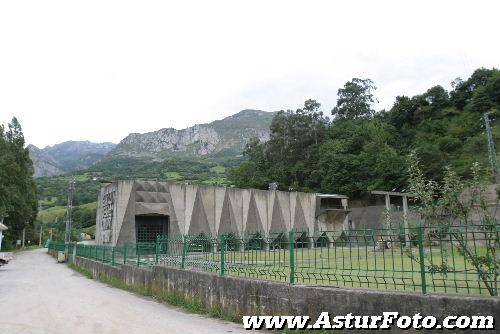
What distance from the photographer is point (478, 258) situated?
244 inches

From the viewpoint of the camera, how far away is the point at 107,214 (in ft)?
111

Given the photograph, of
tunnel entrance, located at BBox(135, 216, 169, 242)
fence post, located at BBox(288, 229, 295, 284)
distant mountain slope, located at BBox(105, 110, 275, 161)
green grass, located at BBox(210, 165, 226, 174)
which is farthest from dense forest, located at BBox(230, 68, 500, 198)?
distant mountain slope, located at BBox(105, 110, 275, 161)

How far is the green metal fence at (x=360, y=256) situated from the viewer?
6.00 meters

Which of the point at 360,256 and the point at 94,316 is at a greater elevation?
the point at 360,256

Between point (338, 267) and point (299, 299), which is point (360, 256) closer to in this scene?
point (299, 299)

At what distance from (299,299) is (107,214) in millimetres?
29095

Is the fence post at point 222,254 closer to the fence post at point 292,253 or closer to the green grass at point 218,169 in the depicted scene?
the fence post at point 292,253

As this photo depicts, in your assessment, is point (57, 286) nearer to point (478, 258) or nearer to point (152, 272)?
point (152, 272)

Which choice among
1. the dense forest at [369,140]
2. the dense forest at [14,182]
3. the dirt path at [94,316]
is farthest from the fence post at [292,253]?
the dense forest at [14,182]

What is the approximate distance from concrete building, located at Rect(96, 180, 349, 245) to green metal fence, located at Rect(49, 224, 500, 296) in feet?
58.1

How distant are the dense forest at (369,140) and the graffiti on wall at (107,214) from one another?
92.0ft

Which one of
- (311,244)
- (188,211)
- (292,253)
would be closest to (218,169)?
(188,211)

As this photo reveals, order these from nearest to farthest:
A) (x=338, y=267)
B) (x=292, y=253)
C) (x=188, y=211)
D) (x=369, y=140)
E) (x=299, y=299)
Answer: (x=299, y=299) < (x=292, y=253) < (x=338, y=267) < (x=188, y=211) < (x=369, y=140)

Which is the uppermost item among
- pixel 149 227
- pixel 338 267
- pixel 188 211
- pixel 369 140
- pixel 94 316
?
pixel 369 140
